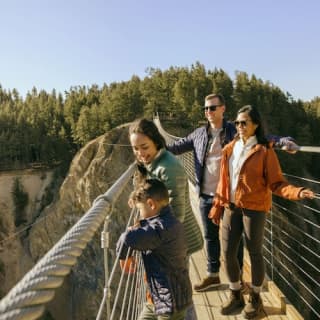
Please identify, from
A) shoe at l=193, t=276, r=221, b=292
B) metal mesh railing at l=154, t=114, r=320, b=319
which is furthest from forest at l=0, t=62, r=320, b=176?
shoe at l=193, t=276, r=221, b=292

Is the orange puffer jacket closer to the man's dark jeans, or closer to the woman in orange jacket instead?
the woman in orange jacket

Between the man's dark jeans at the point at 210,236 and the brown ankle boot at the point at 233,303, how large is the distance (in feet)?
1.24

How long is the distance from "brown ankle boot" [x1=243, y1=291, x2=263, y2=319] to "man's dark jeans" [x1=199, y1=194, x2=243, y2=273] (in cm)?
49

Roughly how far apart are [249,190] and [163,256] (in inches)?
49.9

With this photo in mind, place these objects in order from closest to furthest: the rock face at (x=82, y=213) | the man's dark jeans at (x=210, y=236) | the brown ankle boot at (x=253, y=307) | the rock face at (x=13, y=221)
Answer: the brown ankle boot at (x=253, y=307) → the man's dark jeans at (x=210, y=236) → the rock face at (x=82, y=213) → the rock face at (x=13, y=221)

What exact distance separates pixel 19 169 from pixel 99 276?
2459 centimetres

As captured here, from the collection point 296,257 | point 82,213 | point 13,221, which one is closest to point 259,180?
point 296,257

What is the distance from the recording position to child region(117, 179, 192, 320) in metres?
1.82

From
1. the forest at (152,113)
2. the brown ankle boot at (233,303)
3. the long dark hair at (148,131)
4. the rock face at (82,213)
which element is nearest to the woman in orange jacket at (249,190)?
the brown ankle boot at (233,303)

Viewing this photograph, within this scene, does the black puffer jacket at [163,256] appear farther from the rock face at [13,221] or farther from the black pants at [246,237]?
the rock face at [13,221]

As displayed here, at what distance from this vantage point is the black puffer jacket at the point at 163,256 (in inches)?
70.4

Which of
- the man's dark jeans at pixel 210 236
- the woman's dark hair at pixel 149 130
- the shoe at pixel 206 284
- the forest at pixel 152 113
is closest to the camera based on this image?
the woman's dark hair at pixel 149 130

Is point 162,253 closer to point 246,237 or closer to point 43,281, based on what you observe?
point 43,281

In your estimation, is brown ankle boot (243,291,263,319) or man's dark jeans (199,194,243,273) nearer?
brown ankle boot (243,291,263,319)
